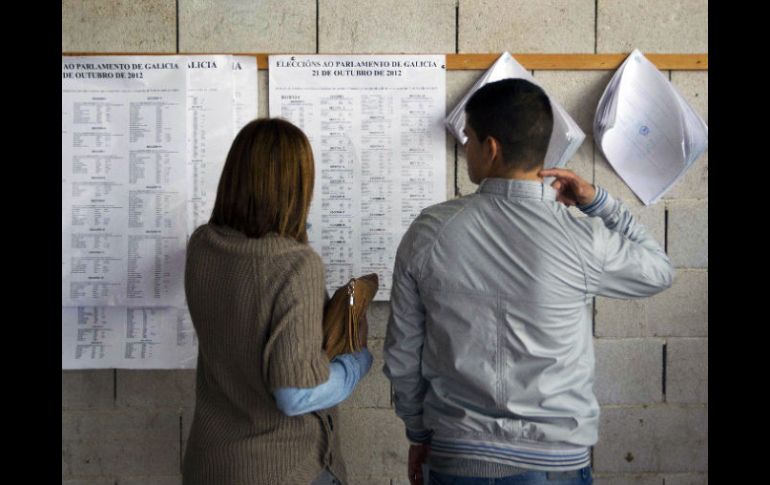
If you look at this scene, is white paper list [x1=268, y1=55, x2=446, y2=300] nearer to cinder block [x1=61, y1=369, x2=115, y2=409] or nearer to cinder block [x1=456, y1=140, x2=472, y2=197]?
cinder block [x1=456, y1=140, x2=472, y2=197]

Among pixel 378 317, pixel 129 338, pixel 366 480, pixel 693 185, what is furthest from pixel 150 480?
pixel 693 185

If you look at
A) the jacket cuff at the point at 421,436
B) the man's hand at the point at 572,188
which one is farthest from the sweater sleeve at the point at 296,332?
the man's hand at the point at 572,188

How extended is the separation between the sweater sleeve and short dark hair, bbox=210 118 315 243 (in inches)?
3.2

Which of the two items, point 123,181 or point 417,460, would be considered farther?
point 123,181

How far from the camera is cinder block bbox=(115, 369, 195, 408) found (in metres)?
1.92

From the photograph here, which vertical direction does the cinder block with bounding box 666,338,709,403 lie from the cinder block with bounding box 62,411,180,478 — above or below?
above

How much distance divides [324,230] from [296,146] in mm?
696

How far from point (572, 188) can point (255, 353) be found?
2.49ft

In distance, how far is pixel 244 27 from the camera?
1.86 metres

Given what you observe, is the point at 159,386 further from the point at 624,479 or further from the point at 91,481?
the point at 624,479

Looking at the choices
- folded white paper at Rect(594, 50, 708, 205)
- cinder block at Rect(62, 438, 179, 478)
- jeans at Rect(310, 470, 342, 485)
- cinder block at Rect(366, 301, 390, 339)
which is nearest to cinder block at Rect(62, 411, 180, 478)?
cinder block at Rect(62, 438, 179, 478)

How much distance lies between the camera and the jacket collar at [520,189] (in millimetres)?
1213

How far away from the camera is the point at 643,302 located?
192cm
